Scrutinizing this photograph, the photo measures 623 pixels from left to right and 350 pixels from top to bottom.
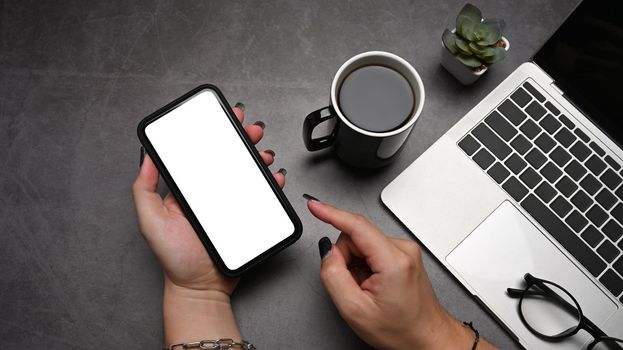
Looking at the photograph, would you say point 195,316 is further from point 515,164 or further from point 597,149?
point 597,149

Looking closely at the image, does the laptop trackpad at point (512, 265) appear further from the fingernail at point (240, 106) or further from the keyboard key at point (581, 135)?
the fingernail at point (240, 106)

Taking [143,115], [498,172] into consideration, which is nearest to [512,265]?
→ [498,172]

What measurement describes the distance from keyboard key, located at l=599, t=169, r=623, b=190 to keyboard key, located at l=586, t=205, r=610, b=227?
4 centimetres

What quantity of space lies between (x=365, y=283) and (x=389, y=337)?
76mm

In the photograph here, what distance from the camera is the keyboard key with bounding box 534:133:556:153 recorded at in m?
0.74

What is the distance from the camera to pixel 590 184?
0.72m

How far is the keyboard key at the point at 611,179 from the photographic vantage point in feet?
2.37

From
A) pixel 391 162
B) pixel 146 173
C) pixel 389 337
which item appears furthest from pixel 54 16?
pixel 389 337

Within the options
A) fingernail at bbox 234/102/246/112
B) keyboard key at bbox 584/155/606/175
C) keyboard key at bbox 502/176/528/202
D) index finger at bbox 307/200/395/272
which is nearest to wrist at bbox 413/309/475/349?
index finger at bbox 307/200/395/272

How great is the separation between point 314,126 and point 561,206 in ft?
1.31

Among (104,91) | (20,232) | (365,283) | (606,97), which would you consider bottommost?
(20,232)

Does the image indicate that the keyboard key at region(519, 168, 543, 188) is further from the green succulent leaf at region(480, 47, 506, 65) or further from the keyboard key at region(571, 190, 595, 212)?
the green succulent leaf at region(480, 47, 506, 65)

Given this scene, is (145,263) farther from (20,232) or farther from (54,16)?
(54,16)

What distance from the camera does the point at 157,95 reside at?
0.79m
